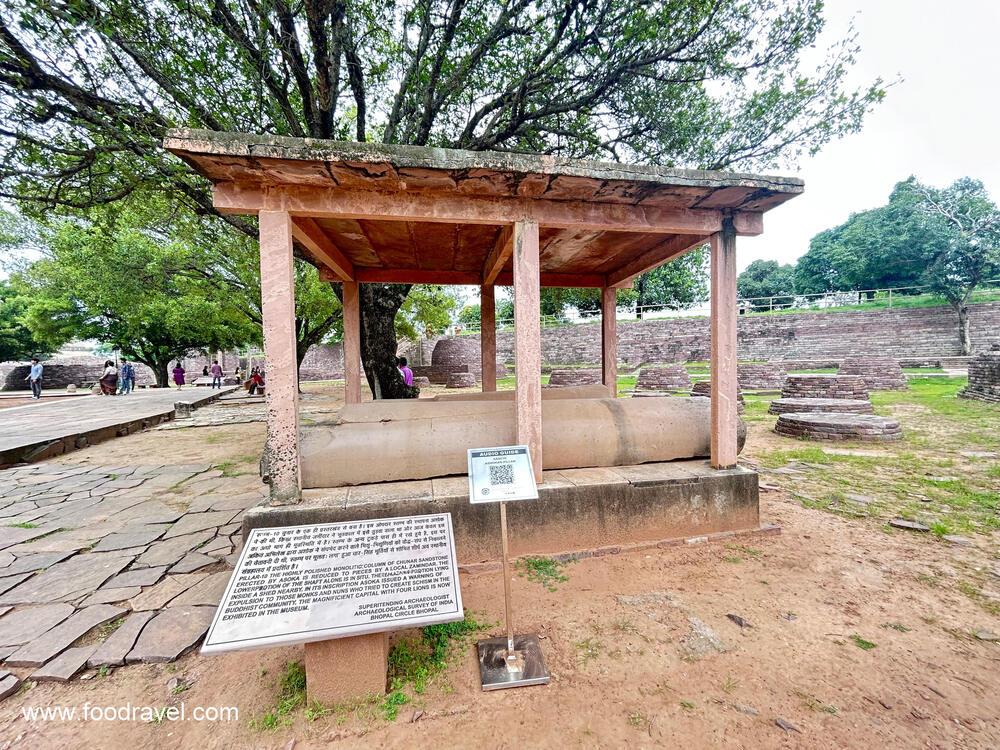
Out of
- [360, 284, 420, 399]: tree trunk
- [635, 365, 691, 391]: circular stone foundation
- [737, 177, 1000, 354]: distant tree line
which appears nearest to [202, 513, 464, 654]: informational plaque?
[360, 284, 420, 399]: tree trunk

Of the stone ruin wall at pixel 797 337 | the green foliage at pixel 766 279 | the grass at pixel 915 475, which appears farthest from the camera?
the green foliage at pixel 766 279

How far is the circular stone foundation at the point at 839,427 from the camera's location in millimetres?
6457

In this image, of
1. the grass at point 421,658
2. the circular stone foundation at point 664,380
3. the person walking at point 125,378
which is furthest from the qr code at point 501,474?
the person walking at point 125,378

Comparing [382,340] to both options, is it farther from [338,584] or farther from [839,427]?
[839,427]

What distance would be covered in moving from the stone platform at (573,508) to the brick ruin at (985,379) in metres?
10.7

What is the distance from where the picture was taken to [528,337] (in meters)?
3.23

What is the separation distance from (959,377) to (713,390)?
17434 mm

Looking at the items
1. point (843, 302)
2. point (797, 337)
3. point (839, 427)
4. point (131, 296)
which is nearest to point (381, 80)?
point (839, 427)

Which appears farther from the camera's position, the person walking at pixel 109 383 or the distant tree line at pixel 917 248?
the distant tree line at pixel 917 248

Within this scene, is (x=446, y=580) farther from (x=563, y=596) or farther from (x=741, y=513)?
(x=741, y=513)

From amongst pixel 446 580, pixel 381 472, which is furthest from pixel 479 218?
pixel 446 580

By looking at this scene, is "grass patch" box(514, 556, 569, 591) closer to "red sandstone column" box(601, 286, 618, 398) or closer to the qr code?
the qr code

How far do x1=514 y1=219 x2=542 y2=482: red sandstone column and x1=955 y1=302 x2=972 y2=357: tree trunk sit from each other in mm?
25177

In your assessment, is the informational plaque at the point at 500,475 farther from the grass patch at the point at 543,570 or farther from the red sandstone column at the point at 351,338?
the red sandstone column at the point at 351,338
